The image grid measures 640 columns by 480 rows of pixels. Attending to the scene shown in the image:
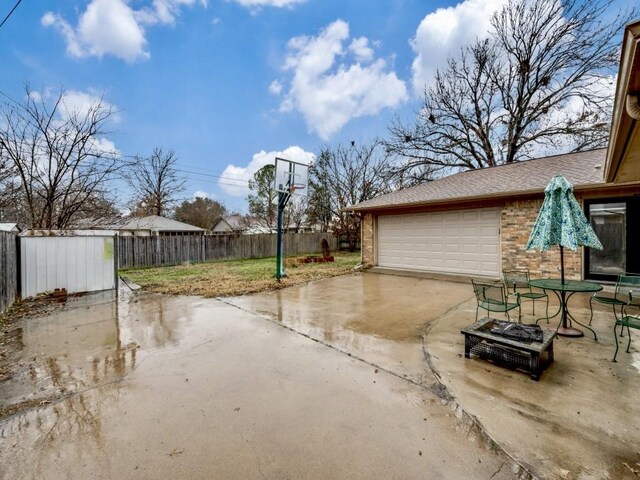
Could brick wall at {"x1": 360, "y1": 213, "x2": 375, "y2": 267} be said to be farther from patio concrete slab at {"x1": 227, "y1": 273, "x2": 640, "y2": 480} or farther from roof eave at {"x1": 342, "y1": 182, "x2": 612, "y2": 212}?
patio concrete slab at {"x1": 227, "y1": 273, "x2": 640, "y2": 480}

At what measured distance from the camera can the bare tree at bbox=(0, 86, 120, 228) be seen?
8.23 m

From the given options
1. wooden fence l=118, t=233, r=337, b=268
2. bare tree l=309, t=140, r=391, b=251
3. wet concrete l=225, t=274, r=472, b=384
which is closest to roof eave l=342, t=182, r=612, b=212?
wet concrete l=225, t=274, r=472, b=384

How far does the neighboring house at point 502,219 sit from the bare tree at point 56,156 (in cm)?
898

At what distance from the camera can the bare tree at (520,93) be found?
13.5 metres

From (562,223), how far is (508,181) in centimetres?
578

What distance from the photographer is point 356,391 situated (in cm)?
272

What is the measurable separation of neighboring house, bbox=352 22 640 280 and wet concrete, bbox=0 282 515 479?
13.3 feet

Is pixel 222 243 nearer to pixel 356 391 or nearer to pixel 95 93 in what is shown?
pixel 95 93

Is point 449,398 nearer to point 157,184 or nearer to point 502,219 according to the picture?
point 502,219

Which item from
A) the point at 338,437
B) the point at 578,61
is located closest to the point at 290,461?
the point at 338,437

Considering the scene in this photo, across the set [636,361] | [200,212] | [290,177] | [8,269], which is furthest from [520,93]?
[200,212]

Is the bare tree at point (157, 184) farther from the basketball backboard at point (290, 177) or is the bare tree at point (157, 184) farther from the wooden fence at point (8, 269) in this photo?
the wooden fence at point (8, 269)

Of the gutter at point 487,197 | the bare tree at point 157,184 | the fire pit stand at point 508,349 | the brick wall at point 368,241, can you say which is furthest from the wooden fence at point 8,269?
the bare tree at point 157,184

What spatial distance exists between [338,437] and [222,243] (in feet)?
49.5
